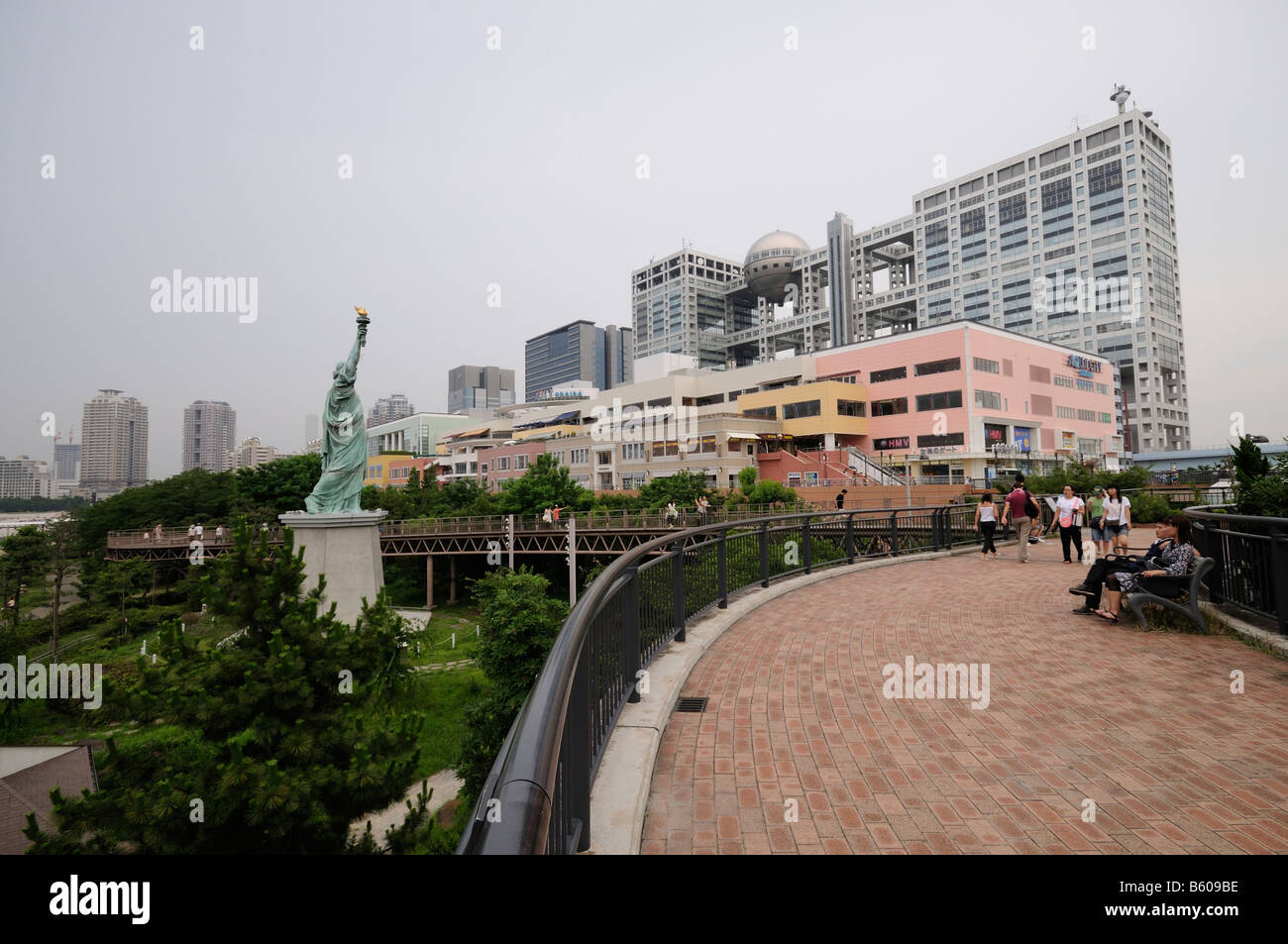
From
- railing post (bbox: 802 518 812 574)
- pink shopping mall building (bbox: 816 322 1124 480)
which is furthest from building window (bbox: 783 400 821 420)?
railing post (bbox: 802 518 812 574)

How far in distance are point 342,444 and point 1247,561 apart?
80.3ft

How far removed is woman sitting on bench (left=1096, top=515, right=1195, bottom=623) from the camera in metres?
6.86

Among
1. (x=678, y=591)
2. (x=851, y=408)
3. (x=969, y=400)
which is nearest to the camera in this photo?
(x=678, y=591)

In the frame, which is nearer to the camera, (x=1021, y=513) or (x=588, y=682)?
(x=588, y=682)

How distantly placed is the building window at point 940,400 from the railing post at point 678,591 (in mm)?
49692

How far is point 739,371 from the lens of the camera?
65.1 meters

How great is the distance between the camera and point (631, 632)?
4805mm

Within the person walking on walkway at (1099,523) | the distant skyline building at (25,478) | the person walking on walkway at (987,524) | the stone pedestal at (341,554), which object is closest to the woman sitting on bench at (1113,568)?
the person walking on walkway at (1099,523)

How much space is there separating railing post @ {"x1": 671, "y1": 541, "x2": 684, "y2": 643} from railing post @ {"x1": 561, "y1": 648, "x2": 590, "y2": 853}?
144 inches

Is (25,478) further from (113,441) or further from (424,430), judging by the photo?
(424,430)

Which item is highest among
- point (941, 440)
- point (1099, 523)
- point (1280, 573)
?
point (941, 440)

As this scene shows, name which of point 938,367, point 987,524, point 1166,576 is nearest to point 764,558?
point 1166,576

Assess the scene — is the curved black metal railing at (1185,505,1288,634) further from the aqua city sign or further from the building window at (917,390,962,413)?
the aqua city sign

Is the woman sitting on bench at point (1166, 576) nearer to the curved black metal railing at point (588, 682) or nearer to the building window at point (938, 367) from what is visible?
the curved black metal railing at point (588, 682)
